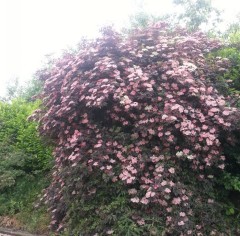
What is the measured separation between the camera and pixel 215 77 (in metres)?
4.35

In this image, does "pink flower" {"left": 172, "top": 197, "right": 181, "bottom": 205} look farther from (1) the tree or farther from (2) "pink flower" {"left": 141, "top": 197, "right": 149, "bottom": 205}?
(1) the tree

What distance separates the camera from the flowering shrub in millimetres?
3506

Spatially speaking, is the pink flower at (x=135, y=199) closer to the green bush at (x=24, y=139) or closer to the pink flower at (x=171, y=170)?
the pink flower at (x=171, y=170)

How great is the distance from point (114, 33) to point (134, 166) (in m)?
1.93

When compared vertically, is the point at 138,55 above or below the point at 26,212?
above

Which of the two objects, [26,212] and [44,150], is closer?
[26,212]

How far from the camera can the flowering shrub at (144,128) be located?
11.5ft

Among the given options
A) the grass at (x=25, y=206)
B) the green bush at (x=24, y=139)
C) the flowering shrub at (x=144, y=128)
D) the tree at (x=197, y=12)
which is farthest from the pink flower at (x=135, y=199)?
the tree at (x=197, y=12)

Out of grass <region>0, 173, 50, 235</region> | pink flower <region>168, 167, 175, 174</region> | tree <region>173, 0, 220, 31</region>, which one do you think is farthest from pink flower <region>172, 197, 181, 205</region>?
tree <region>173, 0, 220, 31</region>

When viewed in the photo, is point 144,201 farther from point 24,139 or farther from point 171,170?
point 24,139

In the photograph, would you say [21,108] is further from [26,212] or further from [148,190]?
[148,190]

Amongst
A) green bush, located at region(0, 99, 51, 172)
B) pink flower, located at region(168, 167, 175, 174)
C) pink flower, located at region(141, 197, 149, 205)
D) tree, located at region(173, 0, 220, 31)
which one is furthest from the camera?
tree, located at region(173, 0, 220, 31)

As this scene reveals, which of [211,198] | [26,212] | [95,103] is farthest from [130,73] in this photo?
[26,212]

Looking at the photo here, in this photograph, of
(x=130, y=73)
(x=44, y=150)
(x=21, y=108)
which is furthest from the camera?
(x=21, y=108)
